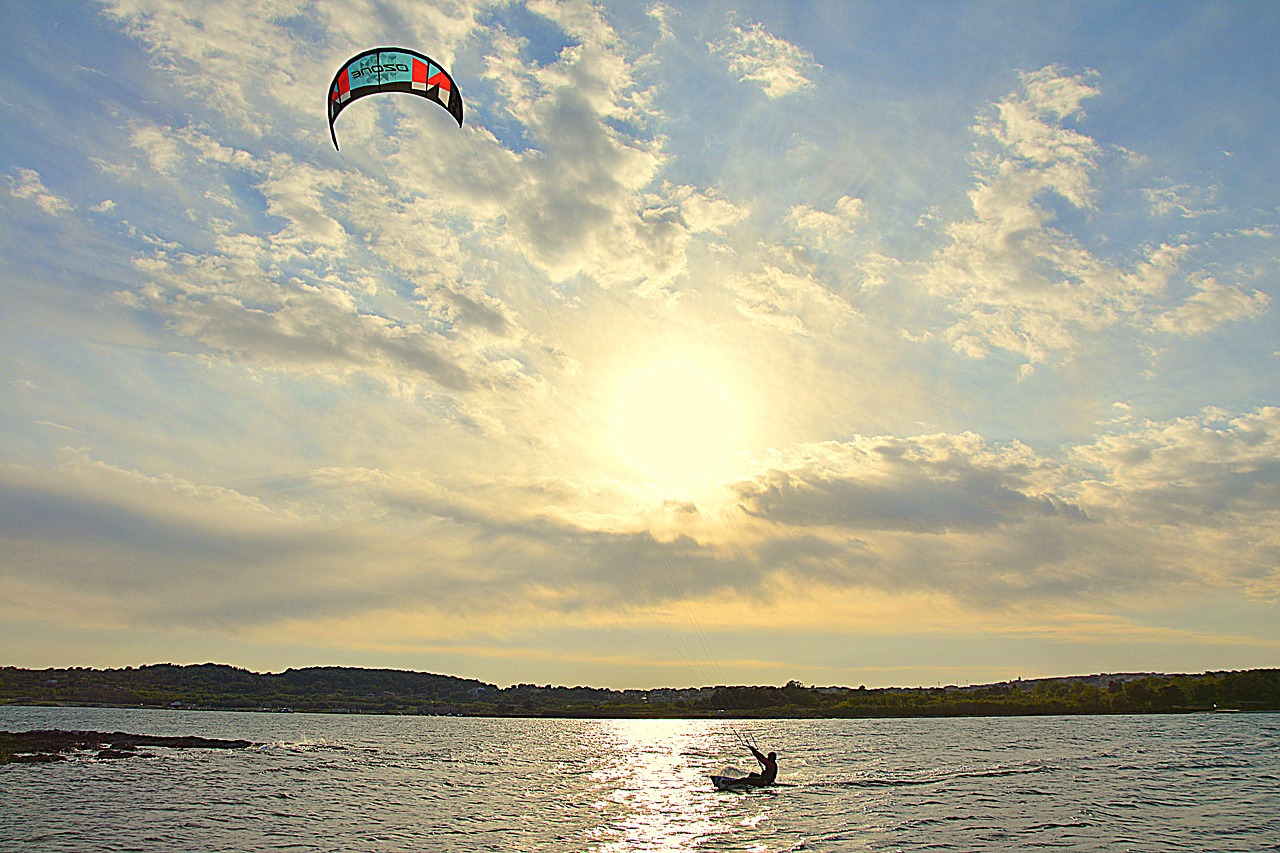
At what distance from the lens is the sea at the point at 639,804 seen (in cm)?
2872

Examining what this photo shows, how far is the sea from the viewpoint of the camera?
2872cm

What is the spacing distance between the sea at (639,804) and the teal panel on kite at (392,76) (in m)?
24.4

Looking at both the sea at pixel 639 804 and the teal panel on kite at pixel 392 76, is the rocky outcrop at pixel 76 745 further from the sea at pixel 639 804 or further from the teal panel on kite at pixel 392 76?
the teal panel on kite at pixel 392 76

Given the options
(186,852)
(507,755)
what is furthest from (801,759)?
(186,852)

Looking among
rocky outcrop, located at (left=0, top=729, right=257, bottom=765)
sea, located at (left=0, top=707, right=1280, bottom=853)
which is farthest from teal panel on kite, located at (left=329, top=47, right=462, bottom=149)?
rocky outcrop, located at (left=0, top=729, right=257, bottom=765)

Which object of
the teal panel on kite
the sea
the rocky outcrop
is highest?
the teal panel on kite

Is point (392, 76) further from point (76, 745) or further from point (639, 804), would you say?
point (76, 745)

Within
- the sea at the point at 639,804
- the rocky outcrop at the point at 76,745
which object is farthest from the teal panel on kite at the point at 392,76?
the rocky outcrop at the point at 76,745

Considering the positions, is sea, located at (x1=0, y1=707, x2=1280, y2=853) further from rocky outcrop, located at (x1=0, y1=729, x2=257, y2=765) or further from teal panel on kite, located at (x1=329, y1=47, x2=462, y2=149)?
teal panel on kite, located at (x1=329, y1=47, x2=462, y2=149)

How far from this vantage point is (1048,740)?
8850 cm

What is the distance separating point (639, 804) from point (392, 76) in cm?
3236

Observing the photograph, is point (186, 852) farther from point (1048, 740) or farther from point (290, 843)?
point (1048, 740)

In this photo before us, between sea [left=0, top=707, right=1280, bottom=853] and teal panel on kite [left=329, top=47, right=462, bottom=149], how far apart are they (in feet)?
A: 80.0

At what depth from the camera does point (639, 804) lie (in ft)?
127
